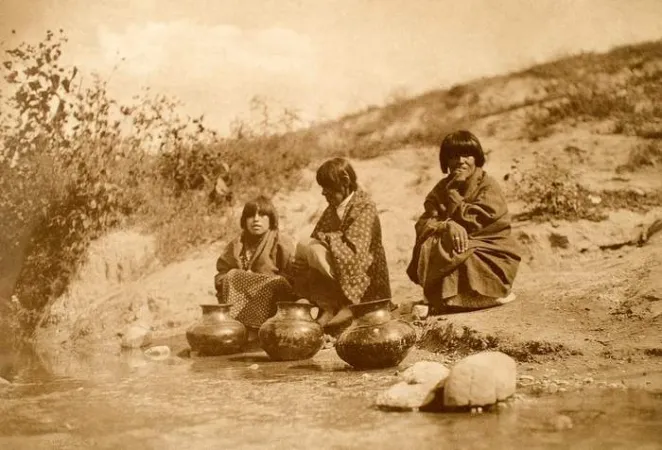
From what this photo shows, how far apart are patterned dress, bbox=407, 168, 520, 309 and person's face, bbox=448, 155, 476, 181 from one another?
4 centimetres

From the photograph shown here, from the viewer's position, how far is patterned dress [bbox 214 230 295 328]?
429 centimetres

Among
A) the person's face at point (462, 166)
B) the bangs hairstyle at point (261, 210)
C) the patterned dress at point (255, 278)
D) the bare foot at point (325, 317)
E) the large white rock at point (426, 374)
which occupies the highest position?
the person's face at point (462, 166)

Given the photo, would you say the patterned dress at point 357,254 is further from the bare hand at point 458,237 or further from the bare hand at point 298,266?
the bare hand at point 458,237

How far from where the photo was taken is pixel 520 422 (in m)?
2.11

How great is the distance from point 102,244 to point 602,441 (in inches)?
196

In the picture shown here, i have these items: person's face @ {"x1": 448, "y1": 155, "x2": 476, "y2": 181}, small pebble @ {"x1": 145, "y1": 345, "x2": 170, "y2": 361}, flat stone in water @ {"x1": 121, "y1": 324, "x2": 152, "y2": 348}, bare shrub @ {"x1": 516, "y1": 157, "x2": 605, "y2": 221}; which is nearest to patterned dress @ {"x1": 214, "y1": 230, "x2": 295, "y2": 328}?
small pebble @ {"x1": 145, "y1": 345, "x2": 170, "y2": 361}

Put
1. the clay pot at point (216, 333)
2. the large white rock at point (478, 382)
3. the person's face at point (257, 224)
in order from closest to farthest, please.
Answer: the large white rock at point (478, 382)
the clay pot at point (216, 333)
the person's face at point (257, 224)

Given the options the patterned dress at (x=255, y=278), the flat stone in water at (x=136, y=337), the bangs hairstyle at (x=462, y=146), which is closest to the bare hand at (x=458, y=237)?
the bangs hairstyle at (x=462, y=146)

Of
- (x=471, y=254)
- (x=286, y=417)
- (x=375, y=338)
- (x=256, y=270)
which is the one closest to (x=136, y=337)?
(x=256, y=270)

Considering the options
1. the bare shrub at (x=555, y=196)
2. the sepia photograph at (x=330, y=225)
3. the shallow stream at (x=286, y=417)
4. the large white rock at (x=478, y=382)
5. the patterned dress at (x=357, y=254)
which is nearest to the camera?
the shallow stream at (x=286, y=417)

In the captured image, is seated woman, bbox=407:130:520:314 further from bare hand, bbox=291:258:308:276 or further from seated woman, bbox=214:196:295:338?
seated woman, bbox=214:196:295:338

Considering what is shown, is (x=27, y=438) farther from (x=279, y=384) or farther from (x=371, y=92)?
(x=371, y=92)

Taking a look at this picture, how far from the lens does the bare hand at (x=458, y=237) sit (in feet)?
12.7

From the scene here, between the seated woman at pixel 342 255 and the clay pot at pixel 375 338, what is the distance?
0.67 meters
